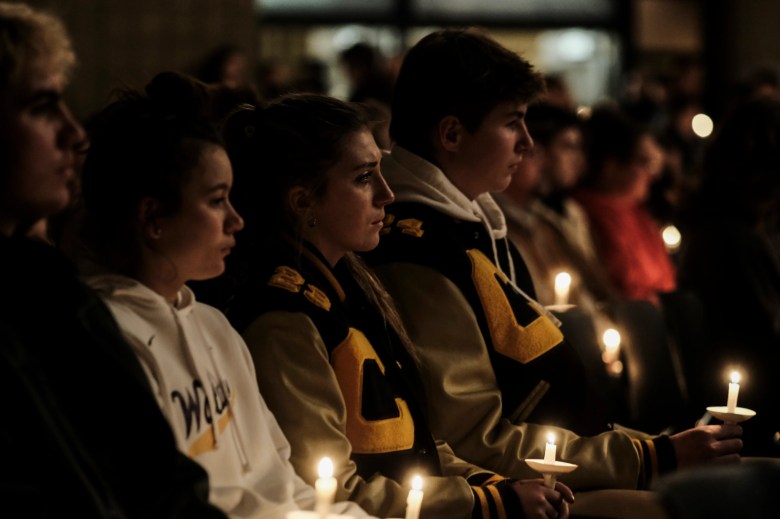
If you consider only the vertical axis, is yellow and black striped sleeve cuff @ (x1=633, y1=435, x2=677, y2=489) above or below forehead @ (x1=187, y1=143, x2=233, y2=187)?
below

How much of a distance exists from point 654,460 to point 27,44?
1.70m

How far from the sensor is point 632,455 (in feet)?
9.23

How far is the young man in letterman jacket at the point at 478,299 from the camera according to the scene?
9.09 ft

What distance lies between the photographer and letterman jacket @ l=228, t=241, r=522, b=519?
2.32 metres

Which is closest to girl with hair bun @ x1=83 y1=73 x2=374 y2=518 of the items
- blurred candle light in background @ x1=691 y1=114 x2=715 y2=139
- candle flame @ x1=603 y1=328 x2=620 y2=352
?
candle flame @ x1=603 y1=328 x2=620 y2=352

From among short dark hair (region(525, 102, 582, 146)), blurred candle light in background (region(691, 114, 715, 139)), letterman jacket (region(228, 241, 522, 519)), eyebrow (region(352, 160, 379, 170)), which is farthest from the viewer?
blurred candle light in background (region(691, 114, 715, 139))

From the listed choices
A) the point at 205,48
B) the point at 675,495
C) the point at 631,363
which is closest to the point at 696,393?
the point at 631,363

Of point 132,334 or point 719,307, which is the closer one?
point 132,334

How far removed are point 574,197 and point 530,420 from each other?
3.54 metres

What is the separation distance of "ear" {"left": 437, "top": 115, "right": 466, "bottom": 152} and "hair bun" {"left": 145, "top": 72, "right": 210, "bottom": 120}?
0.59 m

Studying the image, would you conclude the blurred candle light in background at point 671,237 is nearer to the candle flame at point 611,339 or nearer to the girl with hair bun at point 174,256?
the candle flame at point 611,339

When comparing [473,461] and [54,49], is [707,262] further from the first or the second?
[54,49]

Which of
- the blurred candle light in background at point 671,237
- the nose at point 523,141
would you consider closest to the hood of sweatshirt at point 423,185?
the nose at point 523,141

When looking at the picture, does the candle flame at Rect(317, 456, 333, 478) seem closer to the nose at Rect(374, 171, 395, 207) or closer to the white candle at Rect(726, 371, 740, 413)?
the nose at Rect(374, 171, 395, 207)
